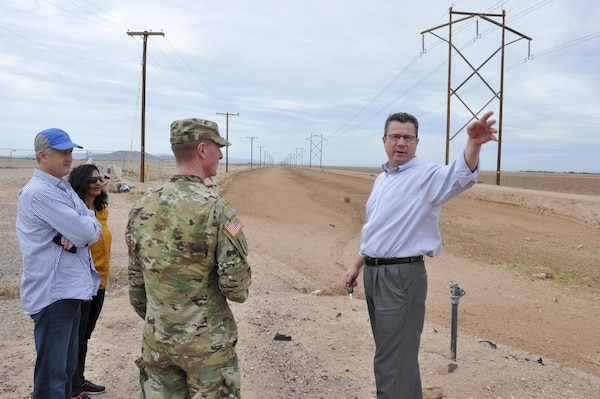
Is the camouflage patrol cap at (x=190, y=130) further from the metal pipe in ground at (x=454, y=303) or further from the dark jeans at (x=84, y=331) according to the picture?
the metal pipe in ground at (x=454, y=303)

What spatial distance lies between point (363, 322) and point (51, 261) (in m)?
3.91

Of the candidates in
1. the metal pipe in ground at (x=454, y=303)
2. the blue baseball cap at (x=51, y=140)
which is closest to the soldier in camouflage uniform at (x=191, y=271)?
the blue baseball cap at (x=51, y=140)

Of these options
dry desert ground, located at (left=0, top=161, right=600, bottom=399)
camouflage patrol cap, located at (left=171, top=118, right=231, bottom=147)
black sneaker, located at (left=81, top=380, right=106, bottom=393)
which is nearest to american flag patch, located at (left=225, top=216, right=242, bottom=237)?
camouflage patrol cap, located at (left=171, top=118, right=231, bottom=147)

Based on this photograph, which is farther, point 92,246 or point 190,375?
point 92,246

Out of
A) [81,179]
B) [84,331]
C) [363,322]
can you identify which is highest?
[81,179]

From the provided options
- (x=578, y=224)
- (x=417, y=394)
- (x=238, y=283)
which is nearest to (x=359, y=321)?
(x=417, y=394)

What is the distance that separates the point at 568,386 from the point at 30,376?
487 centimetres

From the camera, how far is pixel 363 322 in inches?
236

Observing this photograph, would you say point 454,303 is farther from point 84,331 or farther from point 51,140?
point 51,140

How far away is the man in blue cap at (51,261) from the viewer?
3055 millimetres

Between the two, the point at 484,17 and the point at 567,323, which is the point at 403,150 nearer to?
the point at 567,323

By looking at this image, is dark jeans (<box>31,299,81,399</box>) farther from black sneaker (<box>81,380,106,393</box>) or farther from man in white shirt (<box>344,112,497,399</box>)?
man in white shirt (<box>344,112,497,399</box>)

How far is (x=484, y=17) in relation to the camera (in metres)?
27.5

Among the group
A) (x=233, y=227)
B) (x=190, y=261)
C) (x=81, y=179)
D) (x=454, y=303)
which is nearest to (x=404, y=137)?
(x=233, y=227)
